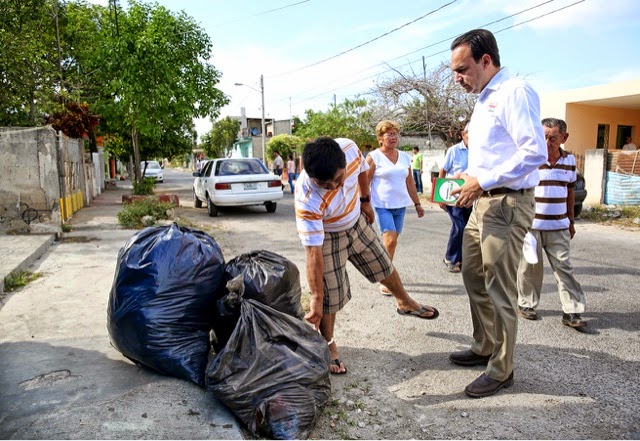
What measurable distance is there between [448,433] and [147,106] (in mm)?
12548

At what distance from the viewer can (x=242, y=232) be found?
874cm

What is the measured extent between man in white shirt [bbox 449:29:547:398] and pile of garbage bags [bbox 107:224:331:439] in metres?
1.02

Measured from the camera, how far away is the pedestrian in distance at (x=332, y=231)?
8.96ft

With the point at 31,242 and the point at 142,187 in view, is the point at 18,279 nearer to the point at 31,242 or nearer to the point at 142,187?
the point at 31,242

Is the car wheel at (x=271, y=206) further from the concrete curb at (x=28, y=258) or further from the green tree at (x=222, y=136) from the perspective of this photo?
the green tree at (x=222, y=136)

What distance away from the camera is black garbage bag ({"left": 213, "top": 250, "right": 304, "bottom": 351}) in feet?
9.02

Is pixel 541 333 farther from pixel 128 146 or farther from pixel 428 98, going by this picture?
pixel 128 146

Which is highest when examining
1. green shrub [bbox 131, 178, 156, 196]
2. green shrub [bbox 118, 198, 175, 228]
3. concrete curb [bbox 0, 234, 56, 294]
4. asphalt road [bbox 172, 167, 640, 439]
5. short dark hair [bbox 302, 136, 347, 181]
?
short dark hair [bbox 302, 136, 347, 181]

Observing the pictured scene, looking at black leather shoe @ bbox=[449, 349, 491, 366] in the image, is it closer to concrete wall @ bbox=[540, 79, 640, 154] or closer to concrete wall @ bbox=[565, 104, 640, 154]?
concrete wall @ bbox=[540, 79, 640, 154]

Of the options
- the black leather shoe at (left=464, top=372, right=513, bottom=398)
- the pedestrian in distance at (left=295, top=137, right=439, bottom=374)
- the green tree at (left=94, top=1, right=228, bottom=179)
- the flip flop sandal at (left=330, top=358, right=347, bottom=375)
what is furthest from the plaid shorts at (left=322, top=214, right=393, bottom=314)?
the green tree at (left=94, top=1, right=228, bottom=179)

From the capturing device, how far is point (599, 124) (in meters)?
15.7

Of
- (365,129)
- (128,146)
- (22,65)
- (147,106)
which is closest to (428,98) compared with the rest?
(365,129)

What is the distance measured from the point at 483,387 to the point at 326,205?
1403 millimetres

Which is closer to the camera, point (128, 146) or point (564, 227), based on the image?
point (564, 227)
